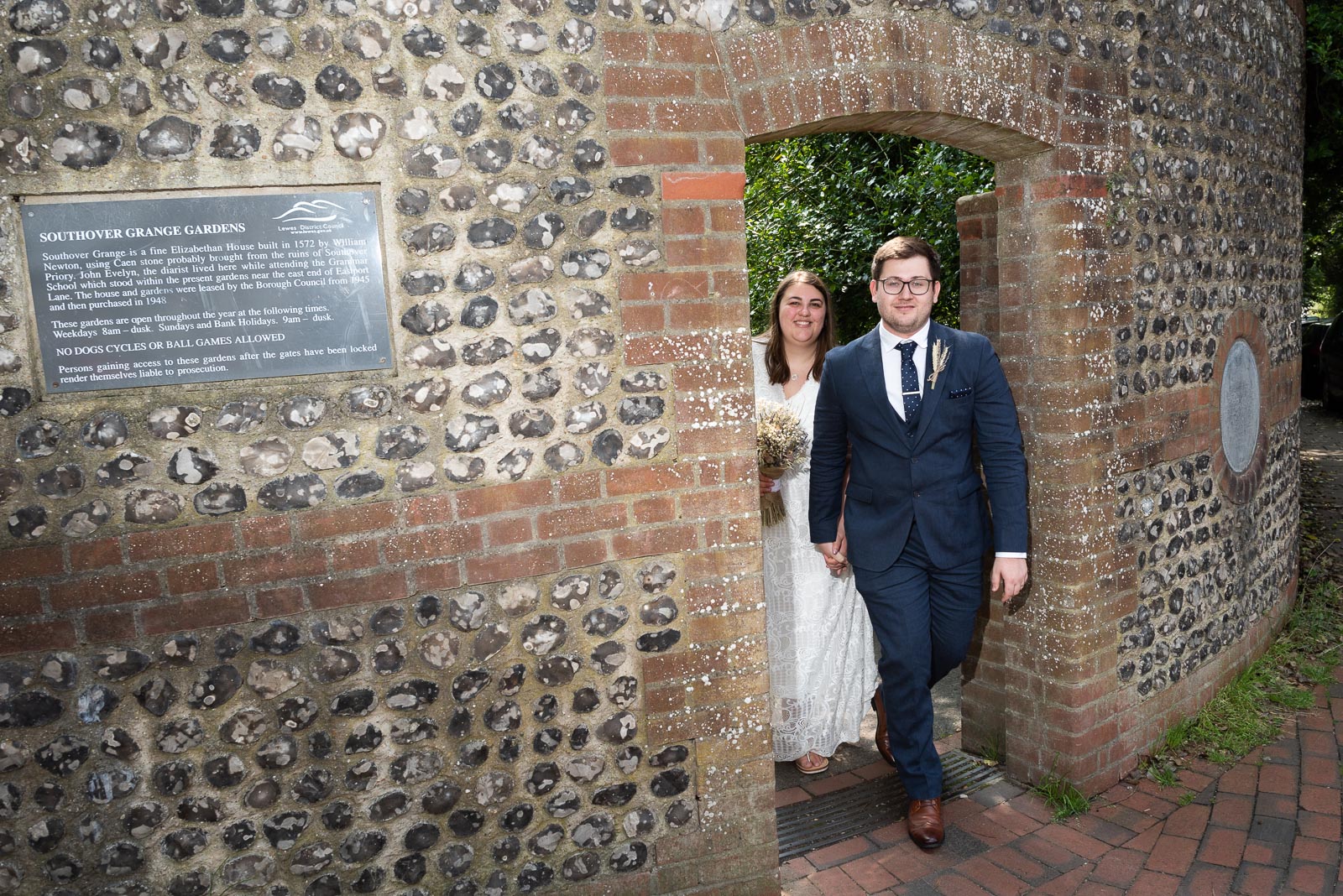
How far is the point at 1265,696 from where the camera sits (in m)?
4.49

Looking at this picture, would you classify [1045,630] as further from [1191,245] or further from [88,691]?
[88,691]

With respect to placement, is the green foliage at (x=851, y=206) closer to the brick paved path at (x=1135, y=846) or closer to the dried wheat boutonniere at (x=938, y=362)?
the dried wheat boutonniere at (x=938, y=362)

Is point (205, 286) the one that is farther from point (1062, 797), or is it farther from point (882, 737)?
point (1062, 797)

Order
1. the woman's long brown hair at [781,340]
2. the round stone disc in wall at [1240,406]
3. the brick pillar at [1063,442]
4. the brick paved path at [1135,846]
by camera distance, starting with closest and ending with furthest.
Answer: the brick paved path at [1135,846], the brick pillar at [1063,442], the woman's long brown hair at [781,340], the round stone disc in wall at [1240,406]

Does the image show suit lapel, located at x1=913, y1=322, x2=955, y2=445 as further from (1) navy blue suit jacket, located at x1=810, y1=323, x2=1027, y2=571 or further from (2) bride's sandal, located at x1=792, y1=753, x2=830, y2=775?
(2) bride's sandal, located at x1=792, y1=753, x2=830, y2=775

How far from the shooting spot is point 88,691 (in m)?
2.34

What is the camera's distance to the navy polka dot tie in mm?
3336

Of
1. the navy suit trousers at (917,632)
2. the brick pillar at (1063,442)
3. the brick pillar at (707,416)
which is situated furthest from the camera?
the brick pillar at (1063,442)

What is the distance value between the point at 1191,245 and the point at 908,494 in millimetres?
1962

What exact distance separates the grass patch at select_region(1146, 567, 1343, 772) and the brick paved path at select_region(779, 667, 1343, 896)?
0.41 ft

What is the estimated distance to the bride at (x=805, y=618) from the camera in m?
3.91

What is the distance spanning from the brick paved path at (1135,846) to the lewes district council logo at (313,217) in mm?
2644

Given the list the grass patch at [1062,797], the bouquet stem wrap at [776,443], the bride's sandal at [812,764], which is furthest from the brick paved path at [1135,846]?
the bouquet stem wrap at [776,443]

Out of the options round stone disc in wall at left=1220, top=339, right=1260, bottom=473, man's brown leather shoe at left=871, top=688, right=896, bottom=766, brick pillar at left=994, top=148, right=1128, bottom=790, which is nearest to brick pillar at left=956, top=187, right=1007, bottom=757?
brick pillar at left=994, top=148, right=1128, bottom=790
